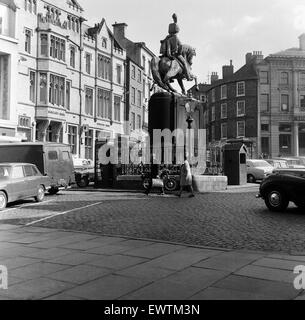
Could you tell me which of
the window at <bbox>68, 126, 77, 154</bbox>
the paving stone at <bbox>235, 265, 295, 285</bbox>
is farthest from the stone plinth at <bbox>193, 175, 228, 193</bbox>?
the window at <bbox>68, 126, 77, 154</bbox>

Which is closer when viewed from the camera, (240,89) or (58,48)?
(58,48)

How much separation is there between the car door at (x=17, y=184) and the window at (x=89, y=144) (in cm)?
2937

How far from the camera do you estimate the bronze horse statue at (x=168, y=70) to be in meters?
22.2

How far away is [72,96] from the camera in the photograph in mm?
44312

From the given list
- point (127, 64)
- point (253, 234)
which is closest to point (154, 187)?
point (253, 234)

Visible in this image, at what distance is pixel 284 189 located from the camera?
13.2 m

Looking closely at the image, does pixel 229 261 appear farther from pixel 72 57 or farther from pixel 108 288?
pixel 72 57

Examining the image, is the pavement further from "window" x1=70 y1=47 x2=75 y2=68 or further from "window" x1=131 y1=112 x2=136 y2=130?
"window" x1=131 y1=112 x2=136 y2=130

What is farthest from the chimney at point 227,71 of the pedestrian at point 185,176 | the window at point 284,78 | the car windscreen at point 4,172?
the car windscreen at point 4,172

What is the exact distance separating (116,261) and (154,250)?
1050 mm

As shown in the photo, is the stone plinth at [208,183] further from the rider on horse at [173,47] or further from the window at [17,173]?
the window at [17,173]

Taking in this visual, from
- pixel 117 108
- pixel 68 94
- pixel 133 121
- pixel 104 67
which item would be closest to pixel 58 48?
pixel 68 94

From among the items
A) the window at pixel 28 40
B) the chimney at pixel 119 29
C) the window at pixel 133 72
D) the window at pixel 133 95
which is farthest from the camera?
the chimney at pixel 119 29

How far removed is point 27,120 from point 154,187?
72.2 feet
